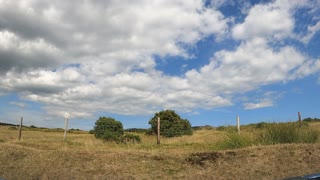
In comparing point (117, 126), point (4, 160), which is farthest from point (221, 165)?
point (117, 126)

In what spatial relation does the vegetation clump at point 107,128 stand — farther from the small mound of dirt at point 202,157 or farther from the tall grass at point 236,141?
the small mound of dirt at point 202,157

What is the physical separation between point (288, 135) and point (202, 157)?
3.85m

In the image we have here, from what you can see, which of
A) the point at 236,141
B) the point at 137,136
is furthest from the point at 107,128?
the point at 236,141

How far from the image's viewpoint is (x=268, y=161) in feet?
34.2

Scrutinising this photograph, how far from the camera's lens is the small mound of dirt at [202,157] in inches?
435

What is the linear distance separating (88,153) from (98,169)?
2.42 metres

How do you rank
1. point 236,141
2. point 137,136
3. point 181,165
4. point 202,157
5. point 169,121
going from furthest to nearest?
point 169,121
point 137,136
point 236,141
point 202,157
point 181,165

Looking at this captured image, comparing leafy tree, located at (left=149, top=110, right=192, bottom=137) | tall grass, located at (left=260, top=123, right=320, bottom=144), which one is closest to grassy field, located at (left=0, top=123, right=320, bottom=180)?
tall grass, located at (left=260, top=123, right=320, bottom=144)

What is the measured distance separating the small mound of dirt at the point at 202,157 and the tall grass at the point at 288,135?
2.64m

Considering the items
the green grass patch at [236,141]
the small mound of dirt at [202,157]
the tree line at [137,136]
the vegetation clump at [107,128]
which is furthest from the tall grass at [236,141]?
the vegetation clump at [107,128]

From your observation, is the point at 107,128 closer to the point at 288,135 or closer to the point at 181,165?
the point at 288,135

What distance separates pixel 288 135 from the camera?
44.4 ft

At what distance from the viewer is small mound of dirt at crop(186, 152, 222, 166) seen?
1105 centimetres

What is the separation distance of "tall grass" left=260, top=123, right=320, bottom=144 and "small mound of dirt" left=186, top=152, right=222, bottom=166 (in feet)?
8.67
